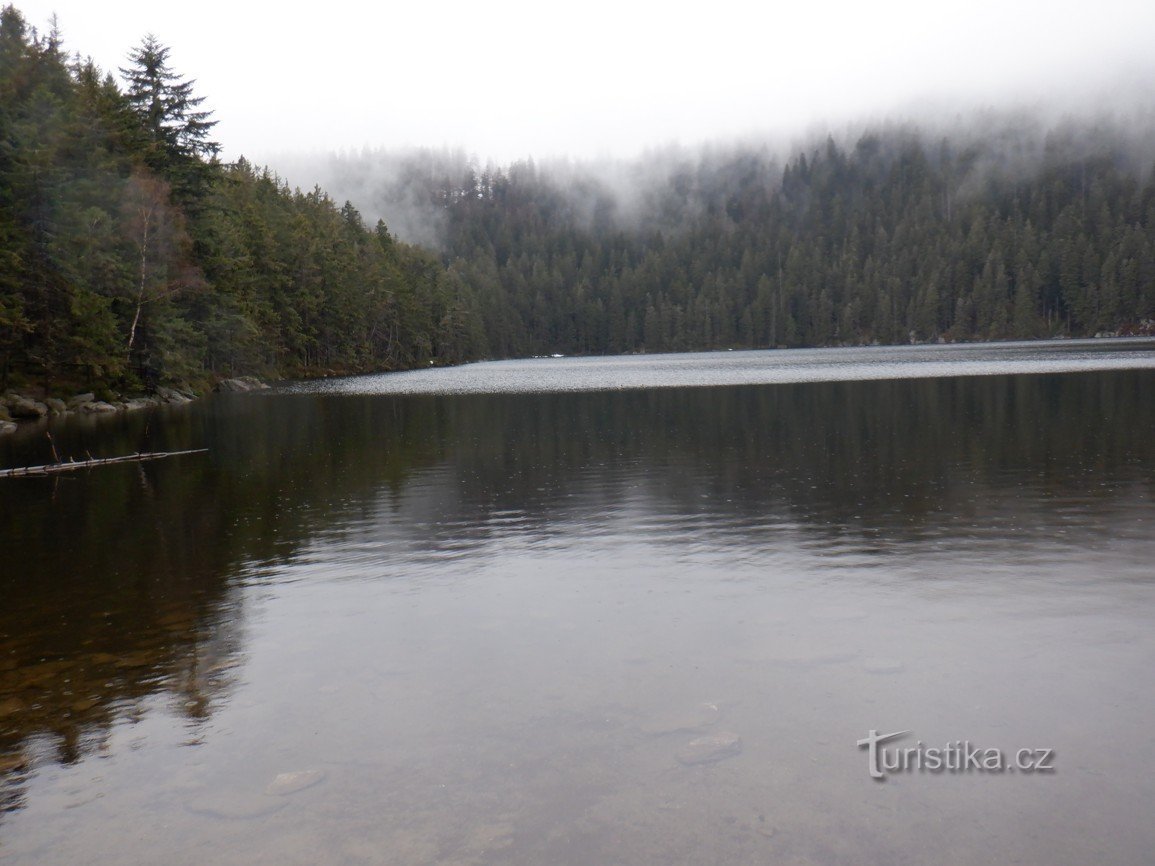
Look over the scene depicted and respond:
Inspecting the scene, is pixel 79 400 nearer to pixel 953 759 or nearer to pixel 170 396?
pixel 170 396

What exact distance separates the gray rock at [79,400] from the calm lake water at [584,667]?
107ft

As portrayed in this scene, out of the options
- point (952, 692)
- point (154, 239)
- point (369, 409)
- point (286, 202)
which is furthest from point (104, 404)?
point (286, 202)

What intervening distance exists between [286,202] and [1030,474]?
119 metres

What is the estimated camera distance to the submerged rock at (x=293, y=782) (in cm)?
702

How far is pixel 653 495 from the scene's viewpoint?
2034 cm

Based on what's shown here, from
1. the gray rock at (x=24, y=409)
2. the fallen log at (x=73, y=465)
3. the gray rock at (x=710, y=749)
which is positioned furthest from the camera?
the gray rock at (x=24, y=409)

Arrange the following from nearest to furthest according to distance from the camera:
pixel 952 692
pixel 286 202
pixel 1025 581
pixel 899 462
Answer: pixel 952 692, pixel 1025 581, pixel 899 462, pixel 286 202

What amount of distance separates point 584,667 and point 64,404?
51.7 m

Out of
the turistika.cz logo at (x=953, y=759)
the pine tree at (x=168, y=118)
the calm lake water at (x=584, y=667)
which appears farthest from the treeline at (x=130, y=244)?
the turistika.cz logo at (x=953, y=759)

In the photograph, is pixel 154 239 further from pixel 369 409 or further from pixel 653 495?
pixel 653 495

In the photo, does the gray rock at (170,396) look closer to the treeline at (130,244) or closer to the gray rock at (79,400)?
the treeline at (130,244)

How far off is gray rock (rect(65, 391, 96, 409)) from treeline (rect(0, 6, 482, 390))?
1415 mm

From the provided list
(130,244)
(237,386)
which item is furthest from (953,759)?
(237,386)

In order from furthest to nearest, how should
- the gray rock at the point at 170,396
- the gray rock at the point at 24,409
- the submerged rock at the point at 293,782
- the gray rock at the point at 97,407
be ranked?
the gray rock at the point at 170,396 < the gray rock at the point at 97,407 < the gray rock at the point at 24,409 < the submerged rock at the point at 293,782
